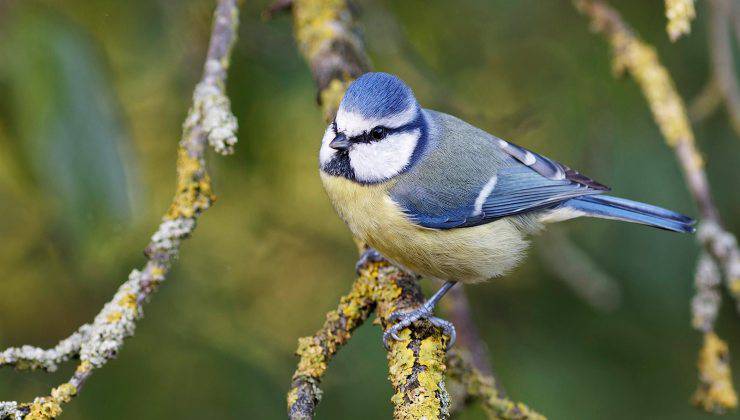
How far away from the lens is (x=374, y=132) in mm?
1830

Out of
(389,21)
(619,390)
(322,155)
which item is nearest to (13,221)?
(322,155)

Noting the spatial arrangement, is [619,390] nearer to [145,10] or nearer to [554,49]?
[554,49]

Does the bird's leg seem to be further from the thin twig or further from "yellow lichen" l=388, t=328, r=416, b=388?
the thin twig

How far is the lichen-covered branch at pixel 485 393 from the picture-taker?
1411 mm

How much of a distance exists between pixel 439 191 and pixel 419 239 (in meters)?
0.14

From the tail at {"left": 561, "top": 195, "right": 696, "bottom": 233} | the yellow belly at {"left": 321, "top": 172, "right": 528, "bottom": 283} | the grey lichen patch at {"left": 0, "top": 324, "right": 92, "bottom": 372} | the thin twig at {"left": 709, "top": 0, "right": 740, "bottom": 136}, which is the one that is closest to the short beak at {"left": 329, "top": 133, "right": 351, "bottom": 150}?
the yellow belly at {"left": 321, "top": 172, "right": 528, "bottom": 283}

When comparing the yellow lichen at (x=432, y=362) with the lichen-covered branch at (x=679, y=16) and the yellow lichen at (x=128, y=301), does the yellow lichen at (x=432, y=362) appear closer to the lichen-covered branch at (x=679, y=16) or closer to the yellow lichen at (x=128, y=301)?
the yellow lichen at (x=128, y=301)

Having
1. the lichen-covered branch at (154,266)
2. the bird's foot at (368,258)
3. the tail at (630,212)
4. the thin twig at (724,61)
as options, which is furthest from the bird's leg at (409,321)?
the thin twig at (724,61)

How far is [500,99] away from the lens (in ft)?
8.46

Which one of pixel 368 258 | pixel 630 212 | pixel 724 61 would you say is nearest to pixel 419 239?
pixel 368 258

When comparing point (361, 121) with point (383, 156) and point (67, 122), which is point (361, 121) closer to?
point (383, 156)

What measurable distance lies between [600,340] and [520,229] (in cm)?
69

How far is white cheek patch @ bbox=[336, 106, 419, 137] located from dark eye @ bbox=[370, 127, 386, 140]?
0.01 metres

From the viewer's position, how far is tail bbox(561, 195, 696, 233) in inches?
73.1
